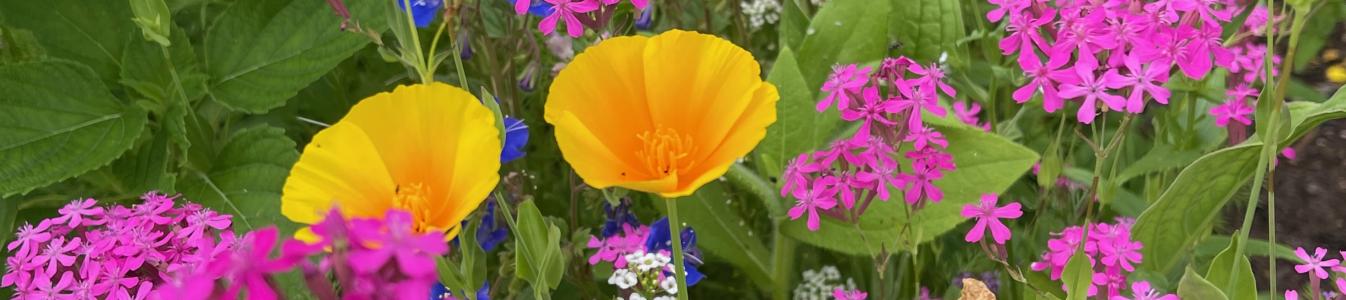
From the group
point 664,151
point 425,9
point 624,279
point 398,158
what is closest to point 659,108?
point 664,151

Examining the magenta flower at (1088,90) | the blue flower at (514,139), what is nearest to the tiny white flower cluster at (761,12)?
the blue flower at (514,139)

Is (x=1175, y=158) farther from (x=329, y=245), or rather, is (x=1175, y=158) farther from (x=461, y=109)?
(x=329, y=245)

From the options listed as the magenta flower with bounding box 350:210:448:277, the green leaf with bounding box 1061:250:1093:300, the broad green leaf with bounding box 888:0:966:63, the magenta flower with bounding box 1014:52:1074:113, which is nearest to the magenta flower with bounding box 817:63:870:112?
the magenta flower with bounding box 1014:52:1074:113

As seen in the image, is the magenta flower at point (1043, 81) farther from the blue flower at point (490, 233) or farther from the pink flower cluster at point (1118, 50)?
the blue flower at point (490, 233)

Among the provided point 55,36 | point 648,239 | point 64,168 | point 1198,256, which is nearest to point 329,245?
point 648,239

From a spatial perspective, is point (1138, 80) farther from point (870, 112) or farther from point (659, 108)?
point (659, 108)

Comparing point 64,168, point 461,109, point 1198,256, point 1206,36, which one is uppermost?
point 461,109

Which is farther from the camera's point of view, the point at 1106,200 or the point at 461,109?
the point at 1106,200
